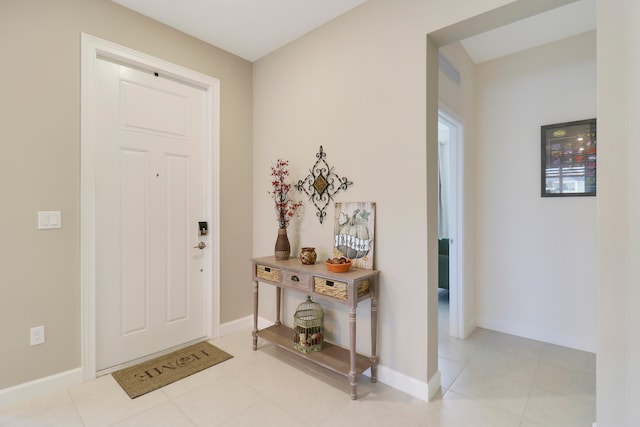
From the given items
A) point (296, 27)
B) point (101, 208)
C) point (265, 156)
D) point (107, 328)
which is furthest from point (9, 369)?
point (296, 27)

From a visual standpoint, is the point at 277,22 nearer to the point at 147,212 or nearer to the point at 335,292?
the point at 147,212

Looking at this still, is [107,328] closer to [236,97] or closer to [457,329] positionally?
[236,97]

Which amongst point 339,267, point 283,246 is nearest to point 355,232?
point 339,267

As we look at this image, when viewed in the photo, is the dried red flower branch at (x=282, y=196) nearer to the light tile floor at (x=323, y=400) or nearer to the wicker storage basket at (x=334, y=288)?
the wicker storage basket at (x=334, y=288)

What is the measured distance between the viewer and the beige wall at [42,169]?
1.90 metres

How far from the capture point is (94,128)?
2227 millimetres

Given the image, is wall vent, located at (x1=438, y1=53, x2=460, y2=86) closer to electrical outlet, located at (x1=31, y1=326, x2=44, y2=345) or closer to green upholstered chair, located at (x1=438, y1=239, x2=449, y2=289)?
green upholstered chair, located at (x1=438, y1=239, x2=449, y2=289)

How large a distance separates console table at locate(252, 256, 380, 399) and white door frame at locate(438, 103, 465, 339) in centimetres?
125

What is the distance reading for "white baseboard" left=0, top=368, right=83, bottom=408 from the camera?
74.8 inches

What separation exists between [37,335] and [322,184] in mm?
2279

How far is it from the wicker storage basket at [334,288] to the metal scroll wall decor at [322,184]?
63 centimetres

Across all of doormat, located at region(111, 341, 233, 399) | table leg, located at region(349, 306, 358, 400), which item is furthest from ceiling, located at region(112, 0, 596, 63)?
doormat, located at region(111, 341, 233, 399)

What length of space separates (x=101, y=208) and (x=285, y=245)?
4.79 ft

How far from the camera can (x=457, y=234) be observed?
3023mm
